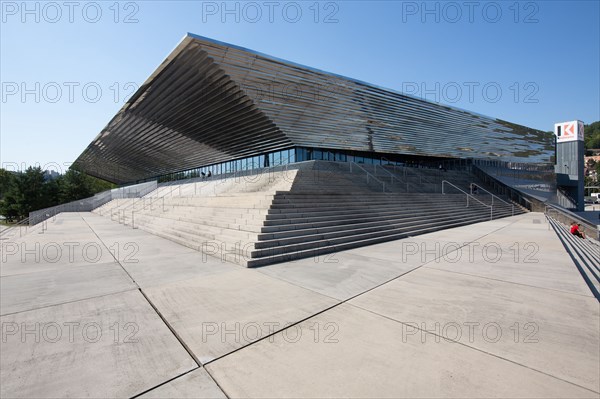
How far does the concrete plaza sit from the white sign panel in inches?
1887

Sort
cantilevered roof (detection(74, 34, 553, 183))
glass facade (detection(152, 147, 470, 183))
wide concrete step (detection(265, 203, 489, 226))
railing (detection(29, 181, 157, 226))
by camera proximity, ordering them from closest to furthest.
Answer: wide concrete step (detection(265, 203, 489, 226)), cantilevered roof (detection(74, 34, 553, 183)), glass facade (detection(152, 147, 470, 183)), railing (detection(29, 181, 157, 226))

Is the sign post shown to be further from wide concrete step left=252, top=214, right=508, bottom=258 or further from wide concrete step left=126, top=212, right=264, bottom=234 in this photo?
wide concrete step left=126, top=212, right=264, bottom=234

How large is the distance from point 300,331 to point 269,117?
18.3 meters

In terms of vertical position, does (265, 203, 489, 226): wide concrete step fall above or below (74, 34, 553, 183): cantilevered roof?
below

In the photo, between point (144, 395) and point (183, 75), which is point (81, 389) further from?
point (183, 75)

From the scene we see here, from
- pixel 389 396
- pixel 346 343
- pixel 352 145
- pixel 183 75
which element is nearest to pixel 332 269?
pixel 346 343

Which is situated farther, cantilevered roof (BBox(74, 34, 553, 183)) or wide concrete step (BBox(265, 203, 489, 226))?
cantilevered roof (BBox(74, 34, 553, 183))

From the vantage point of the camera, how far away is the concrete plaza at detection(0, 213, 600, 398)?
2510 millimetres

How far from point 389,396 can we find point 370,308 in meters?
1.96

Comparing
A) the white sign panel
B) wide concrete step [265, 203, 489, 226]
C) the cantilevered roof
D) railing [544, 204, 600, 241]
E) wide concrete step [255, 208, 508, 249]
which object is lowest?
railing [544, 204, 600, 241]

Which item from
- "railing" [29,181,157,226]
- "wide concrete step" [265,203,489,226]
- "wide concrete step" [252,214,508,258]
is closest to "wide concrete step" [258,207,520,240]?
"wide concrete step" [265,203,489,226]

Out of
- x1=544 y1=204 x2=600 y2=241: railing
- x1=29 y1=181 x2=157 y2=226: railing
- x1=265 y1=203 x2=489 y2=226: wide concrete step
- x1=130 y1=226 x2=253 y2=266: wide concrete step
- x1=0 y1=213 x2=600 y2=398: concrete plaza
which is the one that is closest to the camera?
x1=0 y1=213 x2=600 y2=398: concrete plaza

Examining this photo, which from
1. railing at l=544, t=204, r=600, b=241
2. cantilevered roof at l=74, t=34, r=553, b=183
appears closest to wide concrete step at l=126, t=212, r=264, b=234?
cantilevered roof at l=74, t=34, r=553, b=183

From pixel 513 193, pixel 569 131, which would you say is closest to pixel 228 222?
pixel 513 193
